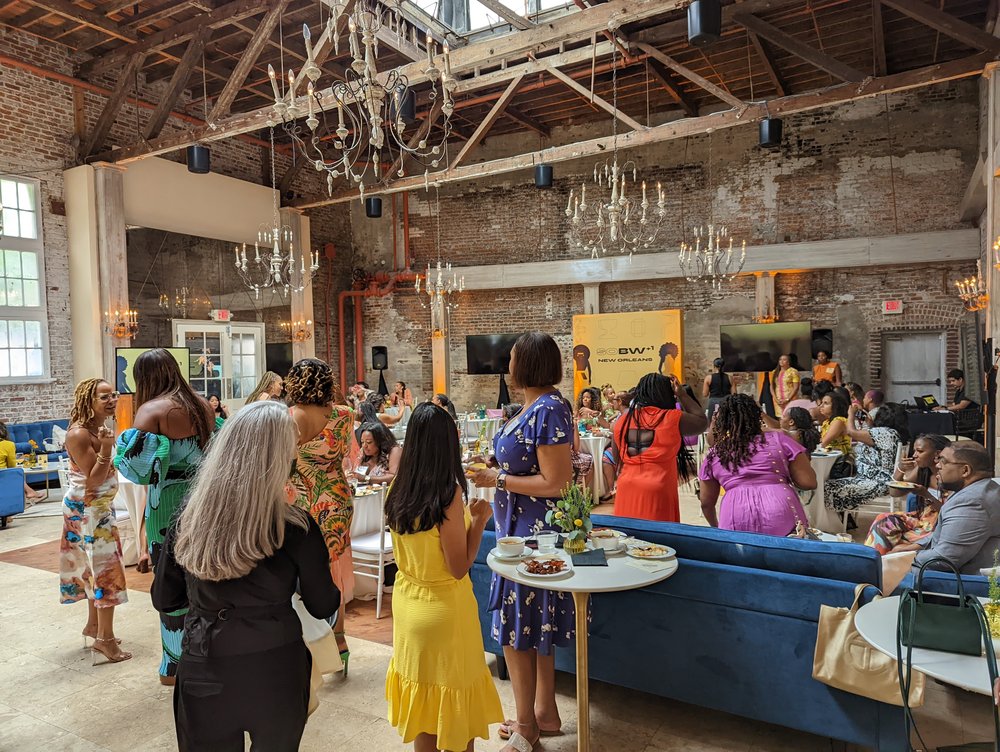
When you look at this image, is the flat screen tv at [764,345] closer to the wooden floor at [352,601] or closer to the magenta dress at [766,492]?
the magenta dress at [766,492]

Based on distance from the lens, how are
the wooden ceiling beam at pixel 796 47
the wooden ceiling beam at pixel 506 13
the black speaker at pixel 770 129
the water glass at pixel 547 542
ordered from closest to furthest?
the water glass at pixel 547 542, the wooden ceiling beam at pixel 506 13, the wooden ceiling beam at pixel 796 47, the black speaker at pixel 770 129

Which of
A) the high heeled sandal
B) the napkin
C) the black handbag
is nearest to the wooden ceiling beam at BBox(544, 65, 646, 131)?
Result: the napkin

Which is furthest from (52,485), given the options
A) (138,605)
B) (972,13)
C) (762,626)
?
(972,13)

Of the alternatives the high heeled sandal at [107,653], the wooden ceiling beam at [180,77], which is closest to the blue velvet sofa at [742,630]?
the high heeled sandal at [107,653]

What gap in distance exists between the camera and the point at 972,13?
9195mm

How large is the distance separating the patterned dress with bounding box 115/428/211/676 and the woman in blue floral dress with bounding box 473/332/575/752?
1528mm

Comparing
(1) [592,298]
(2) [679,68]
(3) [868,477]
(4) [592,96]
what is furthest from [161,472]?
(1) [592,298]

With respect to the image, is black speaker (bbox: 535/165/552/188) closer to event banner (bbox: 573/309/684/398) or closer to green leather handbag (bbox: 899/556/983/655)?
event banner (bbox: 573/309/684/398)

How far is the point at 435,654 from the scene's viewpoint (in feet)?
7.30

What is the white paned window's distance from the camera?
904cm

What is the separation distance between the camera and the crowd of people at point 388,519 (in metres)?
1.76

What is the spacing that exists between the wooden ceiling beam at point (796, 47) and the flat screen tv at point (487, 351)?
7.27 meters

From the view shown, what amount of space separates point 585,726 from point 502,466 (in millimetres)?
1081

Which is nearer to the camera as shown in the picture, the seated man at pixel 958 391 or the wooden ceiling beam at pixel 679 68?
the wooden ceiling beam at pixel 679 68
